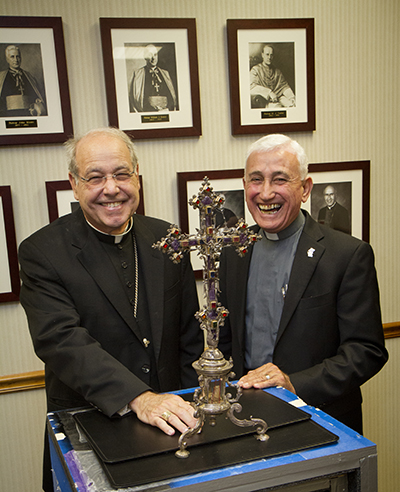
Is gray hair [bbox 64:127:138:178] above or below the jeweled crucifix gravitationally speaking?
above

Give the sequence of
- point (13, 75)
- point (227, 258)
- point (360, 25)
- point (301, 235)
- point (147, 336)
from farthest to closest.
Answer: point (360, 25) < point (13, 75) < point (227, 258) < point (301, 235) < point (147, 336)

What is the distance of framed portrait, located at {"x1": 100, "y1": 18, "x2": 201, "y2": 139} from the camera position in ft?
9.68

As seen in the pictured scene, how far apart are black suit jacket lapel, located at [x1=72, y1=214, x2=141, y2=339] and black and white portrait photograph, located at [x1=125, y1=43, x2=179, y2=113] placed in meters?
1.12

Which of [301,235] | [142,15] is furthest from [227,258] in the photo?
[142,15]

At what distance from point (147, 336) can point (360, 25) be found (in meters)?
2.64

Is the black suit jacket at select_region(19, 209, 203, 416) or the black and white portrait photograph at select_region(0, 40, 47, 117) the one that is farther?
the black and white portrait photograph at select_region(0, 40, 47, 117)

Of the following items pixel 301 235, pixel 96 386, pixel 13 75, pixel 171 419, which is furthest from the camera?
pixel 13 75

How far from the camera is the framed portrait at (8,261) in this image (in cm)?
292

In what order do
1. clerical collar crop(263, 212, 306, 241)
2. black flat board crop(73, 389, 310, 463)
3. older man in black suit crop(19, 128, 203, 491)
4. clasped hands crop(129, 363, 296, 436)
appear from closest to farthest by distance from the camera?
black flat board crop(73, 389, 310, 463) → clasped hands crop(129, 363, 296, 436) → older man in black suit crop(19, 128, 203, 491) → clerical collar crop(263, 212, 306, 241)

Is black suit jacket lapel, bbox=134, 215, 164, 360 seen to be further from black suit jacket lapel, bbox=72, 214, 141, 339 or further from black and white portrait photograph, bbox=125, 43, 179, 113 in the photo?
black and white portrait photograph, bbox=125, 43, 179, 113

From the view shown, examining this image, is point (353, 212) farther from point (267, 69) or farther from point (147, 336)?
→ point (147, 336)

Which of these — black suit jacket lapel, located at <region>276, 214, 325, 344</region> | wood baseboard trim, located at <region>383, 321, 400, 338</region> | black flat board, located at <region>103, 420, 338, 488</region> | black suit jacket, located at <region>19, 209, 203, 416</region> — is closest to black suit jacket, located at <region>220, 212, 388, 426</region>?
black suit jacket lapel, located at <region>276, 214, 325, 344</region>

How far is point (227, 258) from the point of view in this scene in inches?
99.0

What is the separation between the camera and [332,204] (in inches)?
135
